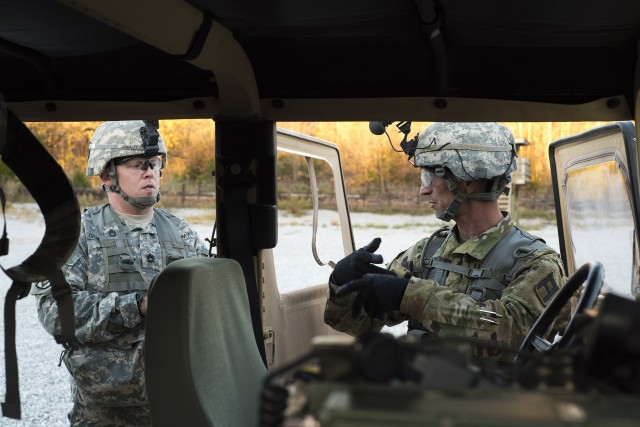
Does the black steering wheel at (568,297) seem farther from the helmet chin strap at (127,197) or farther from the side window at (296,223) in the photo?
the side window at (296,223)

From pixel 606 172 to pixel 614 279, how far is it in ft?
1.46

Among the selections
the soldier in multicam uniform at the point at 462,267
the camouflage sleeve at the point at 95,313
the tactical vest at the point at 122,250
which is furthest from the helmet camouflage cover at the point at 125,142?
the soldier in multicam uniform at the point at 462,267

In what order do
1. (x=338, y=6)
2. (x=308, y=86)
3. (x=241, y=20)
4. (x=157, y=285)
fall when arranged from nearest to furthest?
1. (x=157, y=285)
2. (x=338, y=6)
3. (x=241, y=20)
4. (x=308, y=86)

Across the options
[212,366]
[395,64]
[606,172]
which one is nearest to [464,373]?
[212,366]

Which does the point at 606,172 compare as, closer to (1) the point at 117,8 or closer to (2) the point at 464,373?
(1) the point at 117,8

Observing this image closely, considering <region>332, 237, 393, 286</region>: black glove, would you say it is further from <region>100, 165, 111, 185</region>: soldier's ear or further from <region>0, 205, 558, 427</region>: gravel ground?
<region>100, 165, 111, 185</region>: soldier's ear

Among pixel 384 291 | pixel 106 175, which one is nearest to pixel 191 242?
pixel 106 175

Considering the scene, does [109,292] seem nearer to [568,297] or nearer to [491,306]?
[491,306]

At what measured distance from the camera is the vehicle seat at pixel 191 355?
2191mm

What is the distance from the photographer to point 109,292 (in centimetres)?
402

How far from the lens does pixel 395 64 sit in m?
2.96

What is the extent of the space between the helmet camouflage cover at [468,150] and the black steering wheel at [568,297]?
1149 mm

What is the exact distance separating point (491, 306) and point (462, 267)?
318 mm

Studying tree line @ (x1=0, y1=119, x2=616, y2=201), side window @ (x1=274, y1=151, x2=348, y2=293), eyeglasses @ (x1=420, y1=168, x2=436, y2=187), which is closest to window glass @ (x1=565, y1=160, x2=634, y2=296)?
eyeglasses @ (x1=420, y1=168, x2=436, y2=187)
